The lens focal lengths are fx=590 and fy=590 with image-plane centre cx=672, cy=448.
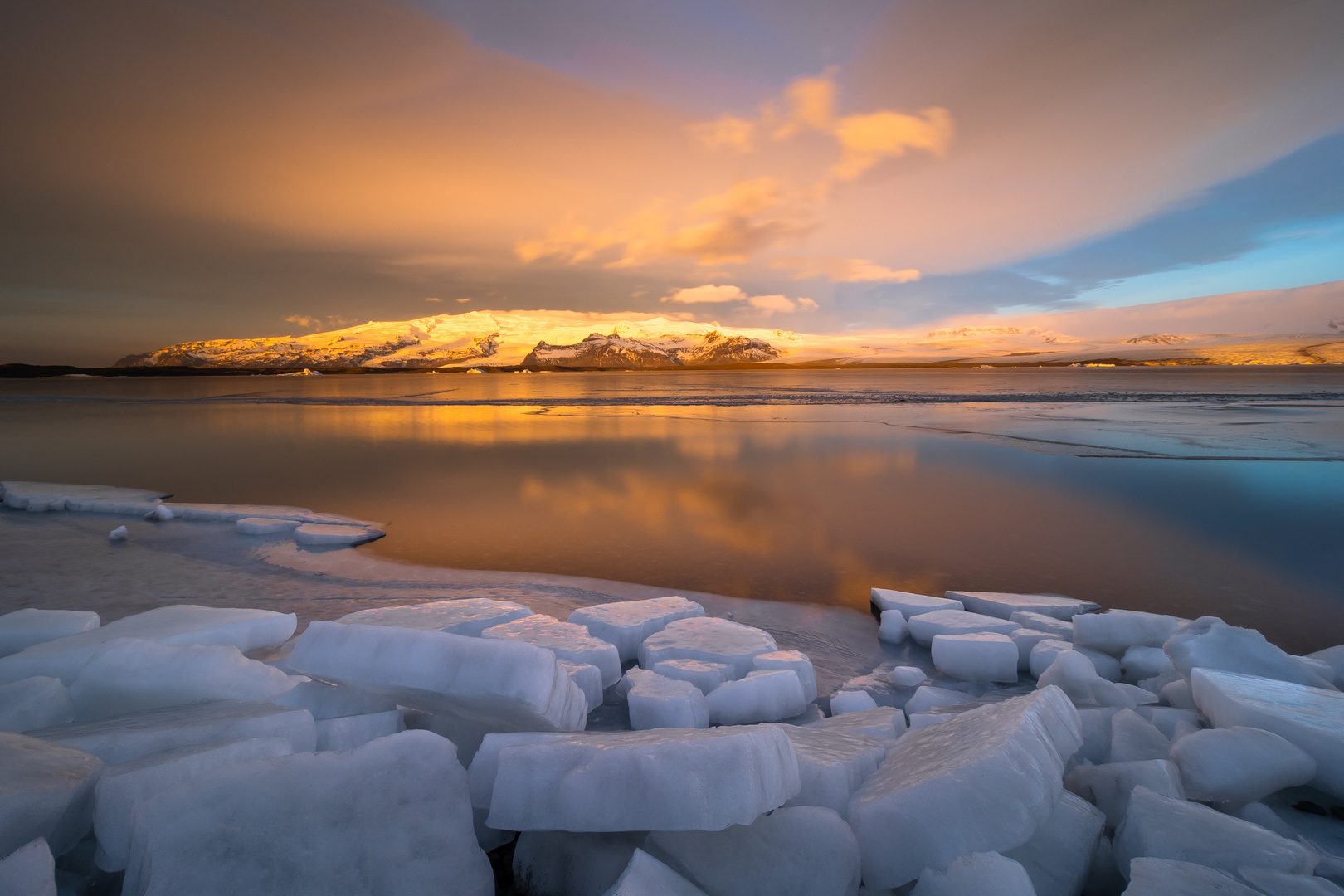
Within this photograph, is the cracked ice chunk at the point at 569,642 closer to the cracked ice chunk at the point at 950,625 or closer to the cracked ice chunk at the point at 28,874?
the cracked ice chunk at the point at 28,874

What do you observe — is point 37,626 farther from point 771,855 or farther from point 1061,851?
point 1061,851

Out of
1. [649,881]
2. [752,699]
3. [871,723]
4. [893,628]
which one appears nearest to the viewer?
[649,881]

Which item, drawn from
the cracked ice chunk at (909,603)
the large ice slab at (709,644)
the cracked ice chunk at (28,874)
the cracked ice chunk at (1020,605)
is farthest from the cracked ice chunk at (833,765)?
the cracked ice chunk at (1020,605)

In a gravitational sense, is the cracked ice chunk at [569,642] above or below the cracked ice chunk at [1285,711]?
below

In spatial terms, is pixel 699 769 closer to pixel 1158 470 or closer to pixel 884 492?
pixel 884 492

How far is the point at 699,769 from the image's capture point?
143 cm

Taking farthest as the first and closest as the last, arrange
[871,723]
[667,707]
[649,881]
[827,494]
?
[827,494] → [667,707] → [871,723] → [649,881]

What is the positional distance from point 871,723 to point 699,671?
829 mm

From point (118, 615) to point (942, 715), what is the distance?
5.11 meters

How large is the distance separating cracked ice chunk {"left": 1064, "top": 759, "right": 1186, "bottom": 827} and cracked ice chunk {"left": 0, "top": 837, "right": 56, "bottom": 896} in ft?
8.55

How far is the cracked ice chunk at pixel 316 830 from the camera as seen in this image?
1249 mm

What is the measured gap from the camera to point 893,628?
3742 mm

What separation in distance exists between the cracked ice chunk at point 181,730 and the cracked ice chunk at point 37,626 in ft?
5.13

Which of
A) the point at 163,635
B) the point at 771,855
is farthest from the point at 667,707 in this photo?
the point at 163,635
